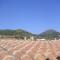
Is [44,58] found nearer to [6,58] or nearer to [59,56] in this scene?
[59,56]

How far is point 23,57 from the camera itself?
28.8 ft

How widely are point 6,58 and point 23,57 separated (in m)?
1.30

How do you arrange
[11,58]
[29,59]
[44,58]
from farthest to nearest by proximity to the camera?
[44,58]
[29,59]
[11,58]

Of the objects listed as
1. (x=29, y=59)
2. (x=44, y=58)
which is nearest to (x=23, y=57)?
(x=29, y=59)

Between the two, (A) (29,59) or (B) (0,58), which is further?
(A) (29,59)

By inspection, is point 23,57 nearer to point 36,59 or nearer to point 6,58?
point 36,59

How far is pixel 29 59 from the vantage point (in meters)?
8.62

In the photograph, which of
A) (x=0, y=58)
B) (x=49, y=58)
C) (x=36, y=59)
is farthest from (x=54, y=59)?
(x=0, y=58)

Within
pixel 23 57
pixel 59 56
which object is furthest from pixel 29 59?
pixel 59 56

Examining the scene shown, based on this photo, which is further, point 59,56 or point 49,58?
point 49,58

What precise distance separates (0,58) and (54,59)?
2.51 metres

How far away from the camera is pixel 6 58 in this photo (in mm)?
7578

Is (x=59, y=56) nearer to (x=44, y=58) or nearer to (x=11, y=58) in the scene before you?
(x=44, y=58)

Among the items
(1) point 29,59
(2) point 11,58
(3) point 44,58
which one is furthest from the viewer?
(3) point 44,58
